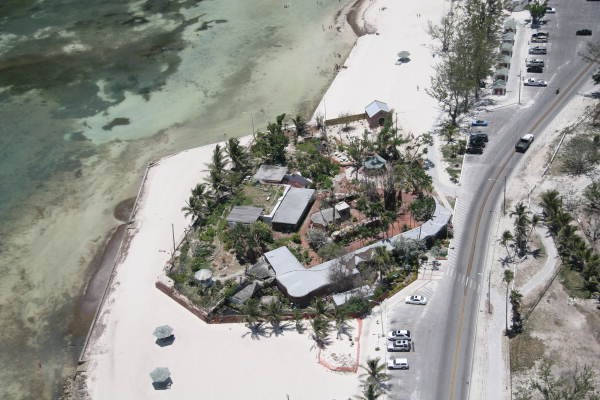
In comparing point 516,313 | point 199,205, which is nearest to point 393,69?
point 199,205

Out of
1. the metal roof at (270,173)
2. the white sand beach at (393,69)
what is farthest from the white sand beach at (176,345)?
the metal roof at (270,173)

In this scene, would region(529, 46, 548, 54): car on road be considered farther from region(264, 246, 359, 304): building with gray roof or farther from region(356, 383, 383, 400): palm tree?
region(356, 383, 383, 400): palm tree

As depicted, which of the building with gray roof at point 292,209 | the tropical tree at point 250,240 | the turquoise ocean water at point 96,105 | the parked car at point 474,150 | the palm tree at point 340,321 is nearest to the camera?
the palm tree at point 340,321

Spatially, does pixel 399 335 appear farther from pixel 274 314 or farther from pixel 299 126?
pixel 299 126

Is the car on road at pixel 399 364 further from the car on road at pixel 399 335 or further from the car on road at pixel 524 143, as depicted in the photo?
the car on road at pixel 524 143

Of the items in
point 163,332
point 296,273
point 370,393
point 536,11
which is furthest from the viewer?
point 536,11

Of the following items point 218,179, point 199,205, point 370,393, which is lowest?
point 370,393
